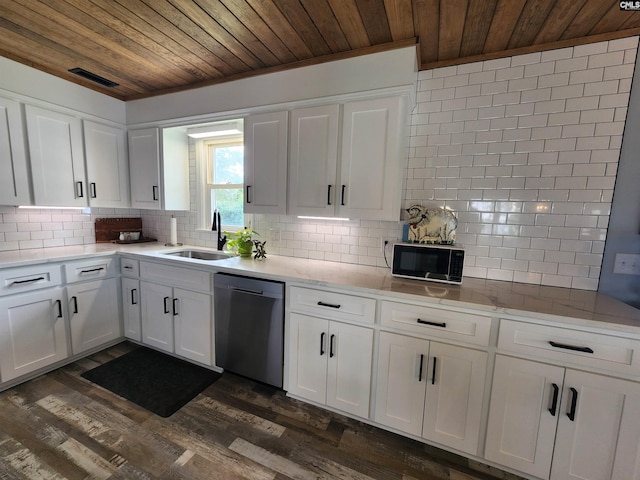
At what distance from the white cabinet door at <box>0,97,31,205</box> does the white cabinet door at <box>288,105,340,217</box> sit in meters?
2.22

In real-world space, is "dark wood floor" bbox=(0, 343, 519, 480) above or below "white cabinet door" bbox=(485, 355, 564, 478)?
below

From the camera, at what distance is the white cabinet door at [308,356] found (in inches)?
71.5

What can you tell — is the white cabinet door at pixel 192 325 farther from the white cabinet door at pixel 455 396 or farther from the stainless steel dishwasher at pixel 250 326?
the white cabinet door at pixel 455 396

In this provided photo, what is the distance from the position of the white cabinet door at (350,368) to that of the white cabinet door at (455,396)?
37 cm

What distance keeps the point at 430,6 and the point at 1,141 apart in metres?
3.20

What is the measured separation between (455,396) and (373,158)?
1.57m

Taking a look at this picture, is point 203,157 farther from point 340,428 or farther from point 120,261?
point 340,428

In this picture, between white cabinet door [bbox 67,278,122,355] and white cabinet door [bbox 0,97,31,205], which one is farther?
white cabinet door [bbox 67,278,122,355]

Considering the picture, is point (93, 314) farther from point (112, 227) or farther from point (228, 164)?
point (228, 164)

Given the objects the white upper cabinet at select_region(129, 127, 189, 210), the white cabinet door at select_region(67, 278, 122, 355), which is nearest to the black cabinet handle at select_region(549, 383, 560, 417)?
the white upper cabinet at select_region(129, 127, 189, 210)

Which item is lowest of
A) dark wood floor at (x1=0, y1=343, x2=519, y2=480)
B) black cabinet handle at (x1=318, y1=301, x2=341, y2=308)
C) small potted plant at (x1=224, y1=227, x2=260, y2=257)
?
dark wood floor at (x1=0, y1=343, x2=519, y2=480)

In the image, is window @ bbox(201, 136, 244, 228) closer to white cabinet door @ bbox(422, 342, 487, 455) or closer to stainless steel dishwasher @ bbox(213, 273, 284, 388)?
stainless steel dishwasher @ bbox(213, 273, 284, 388)

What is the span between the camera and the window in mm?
2846

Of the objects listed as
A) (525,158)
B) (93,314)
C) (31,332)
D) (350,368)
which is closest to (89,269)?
(93,314)
